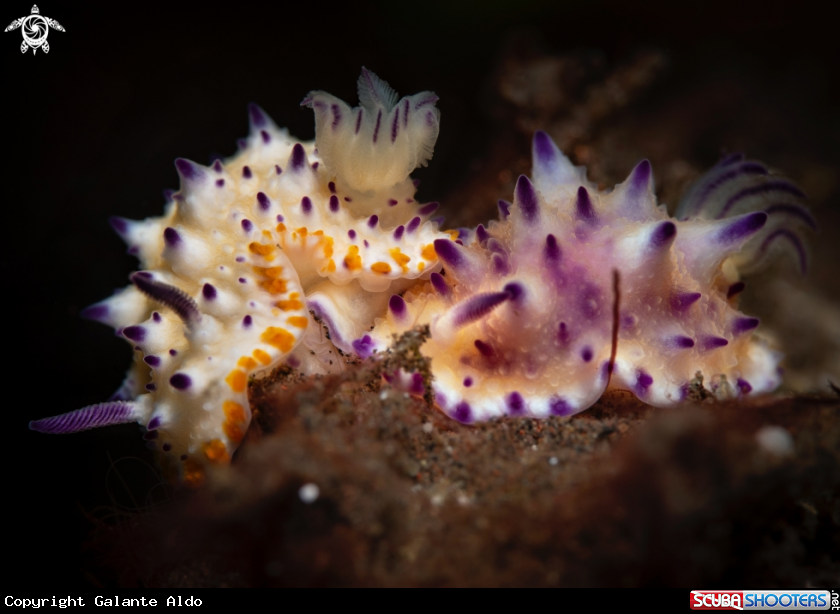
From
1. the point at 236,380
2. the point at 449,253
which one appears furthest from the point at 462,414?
the point at 236,380

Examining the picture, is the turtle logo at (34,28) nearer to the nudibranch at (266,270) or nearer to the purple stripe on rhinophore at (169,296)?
the nudibranch at (266,270)

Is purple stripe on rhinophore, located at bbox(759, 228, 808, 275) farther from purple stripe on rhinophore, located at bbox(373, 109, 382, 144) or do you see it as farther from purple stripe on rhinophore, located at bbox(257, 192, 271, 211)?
purple stripe on rhinophore, located at bbox(257, 192, 271, 211)

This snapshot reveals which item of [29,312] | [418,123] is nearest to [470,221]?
[418,123]

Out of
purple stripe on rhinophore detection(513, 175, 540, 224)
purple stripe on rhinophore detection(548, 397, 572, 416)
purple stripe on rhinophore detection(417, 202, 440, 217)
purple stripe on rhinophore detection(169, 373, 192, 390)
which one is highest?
purple stripe on rhinophore detection(417, 202, 440, 217)

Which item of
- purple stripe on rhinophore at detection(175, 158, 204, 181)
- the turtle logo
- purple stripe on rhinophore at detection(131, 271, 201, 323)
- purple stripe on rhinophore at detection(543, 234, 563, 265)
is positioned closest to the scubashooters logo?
purple stripe on rhinophore at detection(543, 234, 563, 265)

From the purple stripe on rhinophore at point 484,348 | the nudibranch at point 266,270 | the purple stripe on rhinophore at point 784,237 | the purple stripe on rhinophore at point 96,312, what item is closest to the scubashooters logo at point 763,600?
the purple stripe on rhinophore at point 484,348

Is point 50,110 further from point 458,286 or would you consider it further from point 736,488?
point 736,488

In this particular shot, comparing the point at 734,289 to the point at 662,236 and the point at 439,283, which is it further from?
the point at 439,283
